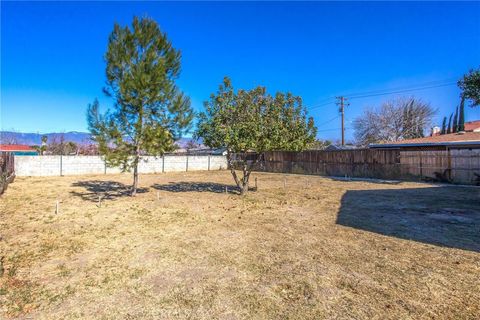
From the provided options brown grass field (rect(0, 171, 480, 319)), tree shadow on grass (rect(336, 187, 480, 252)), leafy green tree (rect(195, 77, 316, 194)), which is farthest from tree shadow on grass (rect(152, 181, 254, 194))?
tree shadow on grass (rect(336, 187, 480, 252))

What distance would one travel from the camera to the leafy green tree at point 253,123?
477 inches

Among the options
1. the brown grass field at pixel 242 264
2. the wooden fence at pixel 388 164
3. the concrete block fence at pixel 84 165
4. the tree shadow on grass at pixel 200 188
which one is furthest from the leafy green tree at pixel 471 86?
the concrete block fence at pixel 84 165

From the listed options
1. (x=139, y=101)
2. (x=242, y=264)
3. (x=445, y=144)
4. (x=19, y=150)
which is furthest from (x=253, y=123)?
(x=19, y=150)

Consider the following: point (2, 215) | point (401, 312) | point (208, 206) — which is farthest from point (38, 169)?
point (401, 312)

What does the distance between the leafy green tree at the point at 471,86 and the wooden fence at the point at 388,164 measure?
4.16 metres

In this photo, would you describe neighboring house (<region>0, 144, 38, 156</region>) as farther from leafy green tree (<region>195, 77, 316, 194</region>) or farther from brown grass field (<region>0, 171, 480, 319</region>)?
brown grass field (<region>0, 171, 480, 319</region>)

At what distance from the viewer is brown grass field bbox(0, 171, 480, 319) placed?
3.45 m

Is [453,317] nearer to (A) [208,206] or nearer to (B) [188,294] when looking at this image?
(B) [188,294]

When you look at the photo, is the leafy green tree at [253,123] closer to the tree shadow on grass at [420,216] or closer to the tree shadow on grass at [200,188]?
the tree shadow on grass at [200,188]

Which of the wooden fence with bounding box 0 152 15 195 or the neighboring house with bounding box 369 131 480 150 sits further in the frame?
the neighboring house with bounding box 369 131 480 150

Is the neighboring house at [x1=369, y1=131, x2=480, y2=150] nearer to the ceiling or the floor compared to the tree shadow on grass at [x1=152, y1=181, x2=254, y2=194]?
nearer to the ceiling

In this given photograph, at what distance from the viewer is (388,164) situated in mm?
20047

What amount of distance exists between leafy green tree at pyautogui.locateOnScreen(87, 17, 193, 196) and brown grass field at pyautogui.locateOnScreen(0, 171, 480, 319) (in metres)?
3.21

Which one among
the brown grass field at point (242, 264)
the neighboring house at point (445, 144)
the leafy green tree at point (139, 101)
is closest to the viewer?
the brown grass field at point (242, 264)
